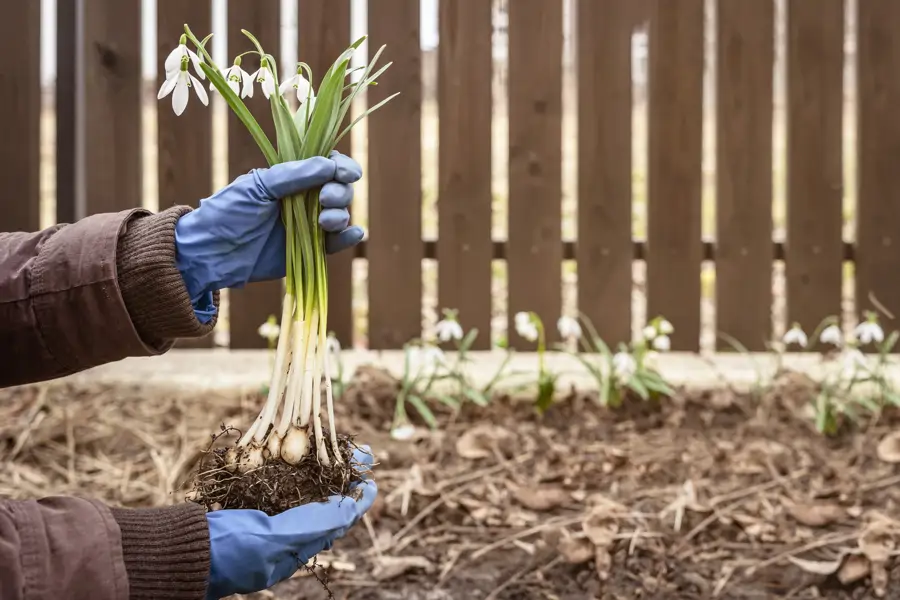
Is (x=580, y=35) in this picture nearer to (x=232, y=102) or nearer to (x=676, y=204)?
(x=676, y=204)

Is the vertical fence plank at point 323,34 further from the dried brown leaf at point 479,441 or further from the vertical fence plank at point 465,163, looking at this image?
the dried brown leaf at point 479,441

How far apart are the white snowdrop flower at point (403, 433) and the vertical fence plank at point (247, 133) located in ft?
2.64

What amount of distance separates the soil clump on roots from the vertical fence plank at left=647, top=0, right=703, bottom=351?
1.96 m

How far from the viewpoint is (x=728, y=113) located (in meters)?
3.15

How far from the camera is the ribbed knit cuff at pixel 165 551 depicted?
1230 mm

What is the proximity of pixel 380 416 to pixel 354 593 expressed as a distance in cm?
81

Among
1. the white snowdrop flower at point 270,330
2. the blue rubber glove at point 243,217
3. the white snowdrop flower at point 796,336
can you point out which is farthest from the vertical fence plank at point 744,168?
the blue rubber glove at point 243,217

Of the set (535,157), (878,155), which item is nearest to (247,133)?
(535,157)

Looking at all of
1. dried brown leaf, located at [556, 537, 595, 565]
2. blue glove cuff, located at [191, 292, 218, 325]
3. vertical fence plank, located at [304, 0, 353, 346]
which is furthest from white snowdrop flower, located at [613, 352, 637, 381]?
blue glove cuff, located at [191, 292, 218, 325]

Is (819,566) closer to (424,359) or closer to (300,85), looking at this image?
(424,359)

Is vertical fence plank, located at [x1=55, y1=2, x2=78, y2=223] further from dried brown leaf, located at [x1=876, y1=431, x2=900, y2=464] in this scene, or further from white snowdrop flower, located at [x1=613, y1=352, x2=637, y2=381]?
dried brown leaf, located at [x1=876, y1=431, x2=900, y2=464]

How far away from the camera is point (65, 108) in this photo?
121 inches

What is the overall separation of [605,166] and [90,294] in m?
2.17

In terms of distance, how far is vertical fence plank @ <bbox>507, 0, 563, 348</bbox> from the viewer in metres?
3.10
